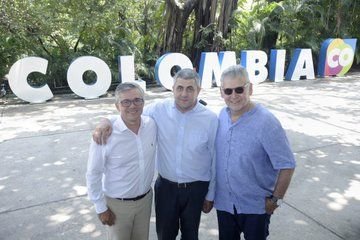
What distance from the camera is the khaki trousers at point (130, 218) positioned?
2418mm

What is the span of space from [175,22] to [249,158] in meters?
10.0

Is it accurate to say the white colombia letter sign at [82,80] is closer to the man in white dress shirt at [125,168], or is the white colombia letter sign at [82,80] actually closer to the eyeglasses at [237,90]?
the man in white dress shirt at [125,168]

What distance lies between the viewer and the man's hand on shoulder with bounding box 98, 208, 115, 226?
2.36 meters

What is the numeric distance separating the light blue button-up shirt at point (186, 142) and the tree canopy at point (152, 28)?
7.77 metres

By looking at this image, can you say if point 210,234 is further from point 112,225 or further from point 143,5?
point 143,5

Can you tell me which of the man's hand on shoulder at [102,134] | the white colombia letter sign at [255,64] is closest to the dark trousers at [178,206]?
the man's hand on shoulder at [102,134]

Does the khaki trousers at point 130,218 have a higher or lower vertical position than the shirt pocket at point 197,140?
lower

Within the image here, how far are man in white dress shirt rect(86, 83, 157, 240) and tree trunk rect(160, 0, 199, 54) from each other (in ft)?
31.6

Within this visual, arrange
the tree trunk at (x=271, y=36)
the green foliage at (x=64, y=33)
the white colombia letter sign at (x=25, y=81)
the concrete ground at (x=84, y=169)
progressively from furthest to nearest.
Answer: the tree trunk at (x=271, y=36), the green foliage at (x=64, y=33), the white colombia letter sign at (x=25, y=81), the concrete ground at (x=84, y=169)

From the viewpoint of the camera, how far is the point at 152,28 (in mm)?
12891

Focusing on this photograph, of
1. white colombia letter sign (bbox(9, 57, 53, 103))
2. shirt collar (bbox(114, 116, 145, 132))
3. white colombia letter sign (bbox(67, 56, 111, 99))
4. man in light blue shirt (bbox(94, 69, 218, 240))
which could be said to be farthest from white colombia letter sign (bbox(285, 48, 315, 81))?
shirt collar (bbox(114, 116, 145, 132))

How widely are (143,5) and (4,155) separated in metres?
9.05

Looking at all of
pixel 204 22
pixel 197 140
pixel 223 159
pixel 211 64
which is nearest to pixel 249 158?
pixel 223 159

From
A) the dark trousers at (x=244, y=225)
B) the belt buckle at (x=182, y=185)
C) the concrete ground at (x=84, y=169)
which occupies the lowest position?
the concrete ground at (x=84, y=169)
